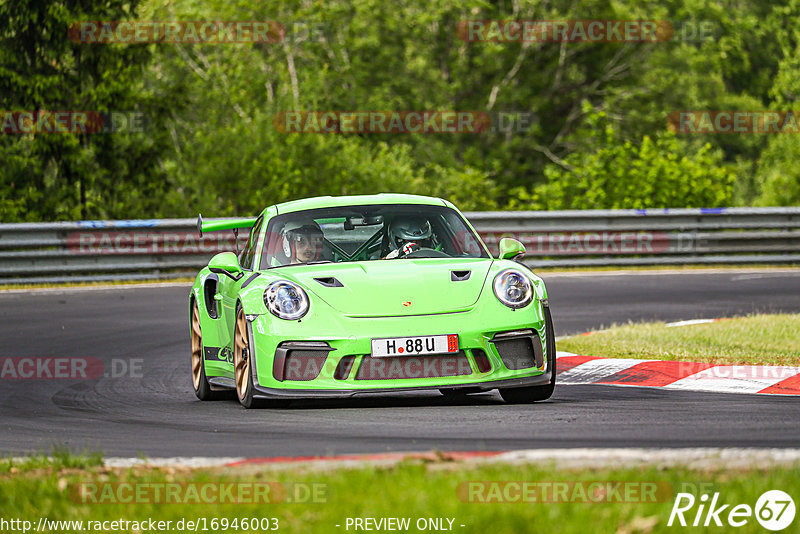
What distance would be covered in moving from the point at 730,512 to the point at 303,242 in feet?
15.9

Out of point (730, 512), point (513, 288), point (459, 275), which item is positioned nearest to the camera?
point (730, 512)

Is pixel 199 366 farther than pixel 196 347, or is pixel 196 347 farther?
pixel 196 347

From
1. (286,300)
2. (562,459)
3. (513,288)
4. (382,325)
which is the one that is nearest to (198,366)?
(286,300)

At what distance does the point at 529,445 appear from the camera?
6.15 m

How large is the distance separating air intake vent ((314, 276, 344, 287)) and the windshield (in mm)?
677

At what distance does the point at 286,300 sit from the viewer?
790 centimetres

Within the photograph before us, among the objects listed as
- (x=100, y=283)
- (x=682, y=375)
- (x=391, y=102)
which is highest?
(x=682, y=375)

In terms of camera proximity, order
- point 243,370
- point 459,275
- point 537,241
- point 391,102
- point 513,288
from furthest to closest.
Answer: point 391,102 → point 537,241 → point 243,370 → point 459,275 → point 513,288

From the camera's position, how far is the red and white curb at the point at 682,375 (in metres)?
8.91

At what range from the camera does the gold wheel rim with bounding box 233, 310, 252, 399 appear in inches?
318

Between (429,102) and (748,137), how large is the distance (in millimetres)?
20420

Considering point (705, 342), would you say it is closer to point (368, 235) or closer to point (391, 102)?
point (368, 235)

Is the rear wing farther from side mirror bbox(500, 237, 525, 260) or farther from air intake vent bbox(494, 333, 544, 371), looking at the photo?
air intake vent bbox(494, 333, 544, 371)

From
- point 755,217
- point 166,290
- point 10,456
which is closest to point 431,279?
point 10,456
